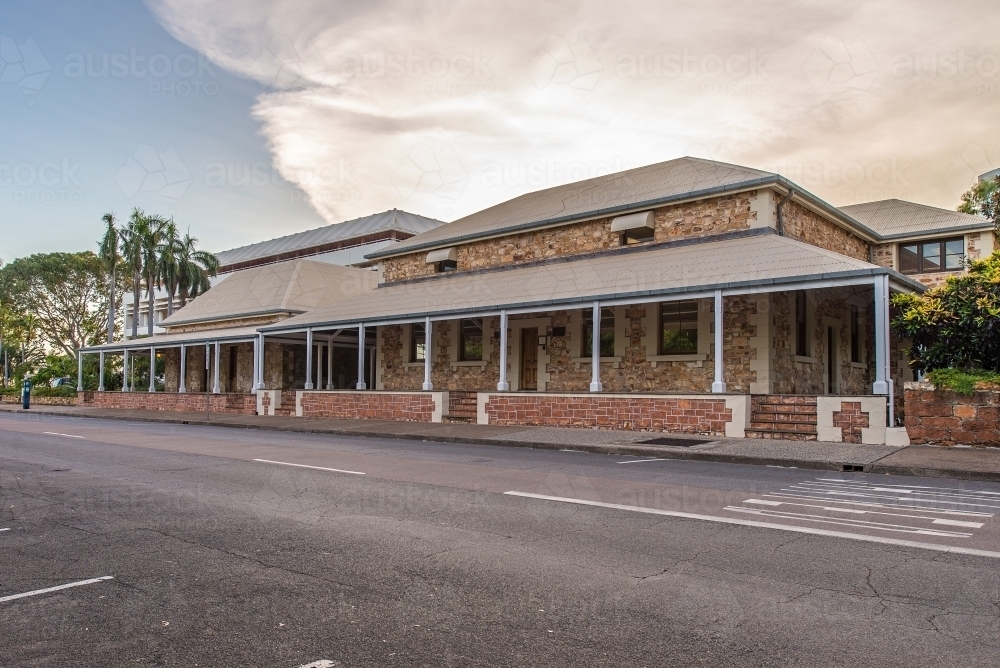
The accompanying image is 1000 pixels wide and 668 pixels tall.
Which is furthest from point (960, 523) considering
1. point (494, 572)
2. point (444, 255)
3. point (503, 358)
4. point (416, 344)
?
point (416, 344)

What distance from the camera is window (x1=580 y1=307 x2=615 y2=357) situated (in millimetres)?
21562

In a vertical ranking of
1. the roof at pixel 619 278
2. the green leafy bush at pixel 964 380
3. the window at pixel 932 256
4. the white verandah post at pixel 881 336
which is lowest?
the green leafy bush at pixel 964 380

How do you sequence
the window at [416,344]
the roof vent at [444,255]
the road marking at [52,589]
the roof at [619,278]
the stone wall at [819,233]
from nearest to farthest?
the road marking at [52,589], the roof at [619,278], the stone wall at [819,233], the roof vent at [444,255], the window at [416,344]

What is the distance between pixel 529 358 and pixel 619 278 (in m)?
4.97

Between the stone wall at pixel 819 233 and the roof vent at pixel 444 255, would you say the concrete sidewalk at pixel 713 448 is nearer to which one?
the roof vent at pixel 444 255

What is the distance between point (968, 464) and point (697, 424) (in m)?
6.14

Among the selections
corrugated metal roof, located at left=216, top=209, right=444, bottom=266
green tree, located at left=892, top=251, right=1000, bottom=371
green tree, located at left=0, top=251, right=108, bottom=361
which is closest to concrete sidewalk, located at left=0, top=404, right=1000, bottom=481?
green tree, located at left=892, top=251, right=1000, bottom=371

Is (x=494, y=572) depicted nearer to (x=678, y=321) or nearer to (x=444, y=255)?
(x=678, y=321)

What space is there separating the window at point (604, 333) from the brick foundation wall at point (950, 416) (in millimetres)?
8859

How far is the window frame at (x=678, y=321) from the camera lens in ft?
65.0

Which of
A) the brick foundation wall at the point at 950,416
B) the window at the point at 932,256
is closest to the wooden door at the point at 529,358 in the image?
the brick foundation wall at the point at 950,416

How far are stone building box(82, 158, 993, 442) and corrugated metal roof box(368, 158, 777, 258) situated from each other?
3.5 inches

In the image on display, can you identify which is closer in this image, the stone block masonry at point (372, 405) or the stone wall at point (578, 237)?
the stone wall at point (578, 237)

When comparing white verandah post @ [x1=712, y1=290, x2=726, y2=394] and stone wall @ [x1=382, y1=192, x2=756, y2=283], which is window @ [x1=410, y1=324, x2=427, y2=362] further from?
white verandah post @ [x1=712, y1=290, x2=726, y2=394]
